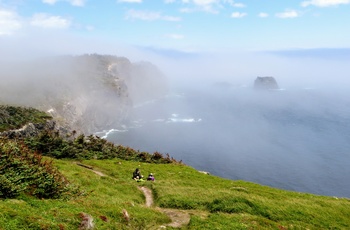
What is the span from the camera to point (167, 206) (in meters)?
31.7

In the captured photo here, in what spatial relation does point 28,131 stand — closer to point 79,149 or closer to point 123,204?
point 79,149

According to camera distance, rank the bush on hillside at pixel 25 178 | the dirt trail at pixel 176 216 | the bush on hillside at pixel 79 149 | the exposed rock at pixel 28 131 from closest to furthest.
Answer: the bush on hillside at pixel 25 178, the dirt trail at pixel 176 216, the bush on hillside at pixel 79 149, the exposed rock at pixel 28 131

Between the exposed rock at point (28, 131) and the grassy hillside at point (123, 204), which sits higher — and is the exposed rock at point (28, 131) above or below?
below

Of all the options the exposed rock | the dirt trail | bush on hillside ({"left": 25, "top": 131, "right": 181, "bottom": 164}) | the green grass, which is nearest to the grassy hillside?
the green grass

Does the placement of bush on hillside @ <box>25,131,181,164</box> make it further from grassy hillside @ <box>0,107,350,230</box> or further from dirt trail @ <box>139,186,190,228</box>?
dirt trail @ <box>139,186,190,228</box>

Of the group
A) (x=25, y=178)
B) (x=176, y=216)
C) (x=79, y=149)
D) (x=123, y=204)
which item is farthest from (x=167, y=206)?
(x=79, y=149)

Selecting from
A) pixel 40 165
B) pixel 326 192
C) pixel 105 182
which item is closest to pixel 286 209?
pixel 105 182

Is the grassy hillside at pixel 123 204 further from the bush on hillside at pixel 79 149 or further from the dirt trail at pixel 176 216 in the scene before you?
the bush on hillside at pixel 79 149

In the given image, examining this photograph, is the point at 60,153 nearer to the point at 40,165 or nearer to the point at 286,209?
the point at 40,165

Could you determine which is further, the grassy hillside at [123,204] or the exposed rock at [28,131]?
the exposed rock at [28,131]

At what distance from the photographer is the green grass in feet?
61.2

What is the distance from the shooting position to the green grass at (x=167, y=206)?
1864 cm

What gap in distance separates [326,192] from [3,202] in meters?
131

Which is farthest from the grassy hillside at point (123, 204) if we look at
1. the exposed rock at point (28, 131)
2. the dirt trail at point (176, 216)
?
the exposed rock at point (28, 131)
